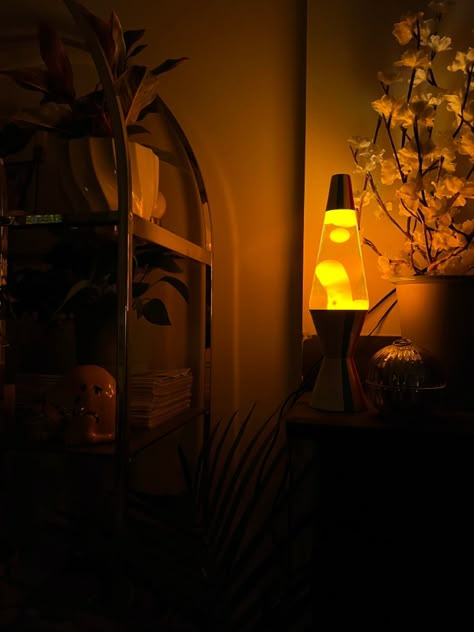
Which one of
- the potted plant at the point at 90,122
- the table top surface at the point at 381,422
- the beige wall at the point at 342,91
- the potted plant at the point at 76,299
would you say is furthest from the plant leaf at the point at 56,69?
the table top surface at the point at 381,422

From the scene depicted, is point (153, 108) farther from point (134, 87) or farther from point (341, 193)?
point (341, 193)

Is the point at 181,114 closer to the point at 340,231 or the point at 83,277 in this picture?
the point at 83,277

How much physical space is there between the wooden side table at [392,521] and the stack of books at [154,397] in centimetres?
35

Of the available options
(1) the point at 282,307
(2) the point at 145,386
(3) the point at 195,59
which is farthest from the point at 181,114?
(2) the point at 145,386

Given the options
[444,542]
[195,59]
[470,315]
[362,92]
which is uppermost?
[195,59]

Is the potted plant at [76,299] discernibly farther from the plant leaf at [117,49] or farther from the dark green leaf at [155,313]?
the plant leaf at [117,49]

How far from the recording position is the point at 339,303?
0.94m

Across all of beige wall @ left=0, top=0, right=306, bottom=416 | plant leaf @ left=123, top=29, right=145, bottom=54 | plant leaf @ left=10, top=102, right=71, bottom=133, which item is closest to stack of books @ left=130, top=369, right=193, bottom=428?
beige wall @ left=0, top=0, right=306, bottom=416

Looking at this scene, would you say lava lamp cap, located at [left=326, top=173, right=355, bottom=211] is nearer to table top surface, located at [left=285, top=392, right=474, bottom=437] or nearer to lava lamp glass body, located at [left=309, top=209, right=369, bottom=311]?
lava lamp glass body, located at [left=309, top=209, right=369, bottom=311]

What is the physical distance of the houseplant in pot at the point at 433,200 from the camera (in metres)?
0.92

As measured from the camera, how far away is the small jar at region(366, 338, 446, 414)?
81 centimetres

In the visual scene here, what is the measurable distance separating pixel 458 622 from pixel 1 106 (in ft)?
5.35

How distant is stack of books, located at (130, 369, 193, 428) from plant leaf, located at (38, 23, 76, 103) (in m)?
0.65

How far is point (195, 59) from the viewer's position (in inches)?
54.0
